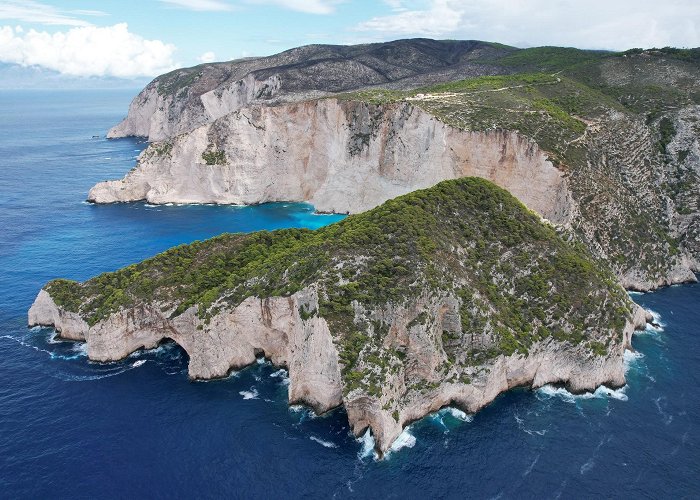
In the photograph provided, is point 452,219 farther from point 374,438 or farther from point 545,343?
point 374,438

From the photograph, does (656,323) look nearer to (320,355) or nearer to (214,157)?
(320,355)

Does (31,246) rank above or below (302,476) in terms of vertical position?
above

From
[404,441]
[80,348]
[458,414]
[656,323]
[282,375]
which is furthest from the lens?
[656,323]

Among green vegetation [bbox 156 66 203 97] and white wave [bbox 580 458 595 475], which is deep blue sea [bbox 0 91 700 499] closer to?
white wave [bbox 580 458 595 475]

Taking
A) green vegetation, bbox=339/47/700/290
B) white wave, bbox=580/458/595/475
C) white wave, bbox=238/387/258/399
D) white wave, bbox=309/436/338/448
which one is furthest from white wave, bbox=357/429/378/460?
green vegetation, bbox=339/47/700/290

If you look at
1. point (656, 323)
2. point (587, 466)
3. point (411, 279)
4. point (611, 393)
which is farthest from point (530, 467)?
point (656, 323)

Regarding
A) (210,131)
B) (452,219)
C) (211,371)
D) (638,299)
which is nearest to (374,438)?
(211,371)
